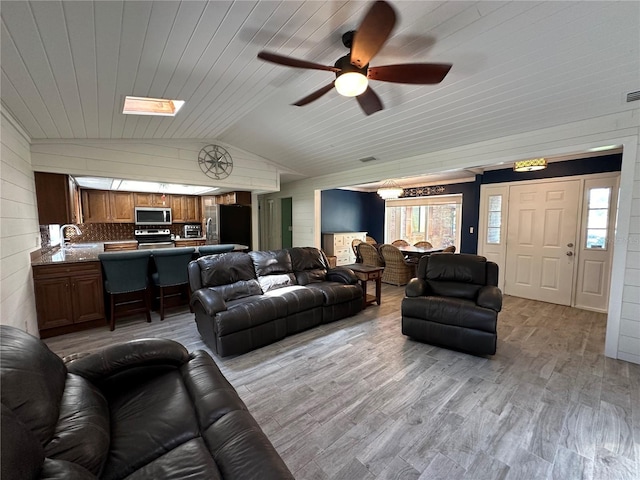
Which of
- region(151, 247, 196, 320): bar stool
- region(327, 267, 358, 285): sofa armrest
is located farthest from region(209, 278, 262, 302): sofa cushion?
region(327, 267, 358, 285): sofa armrest

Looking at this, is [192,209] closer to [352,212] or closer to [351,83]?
[352,212]

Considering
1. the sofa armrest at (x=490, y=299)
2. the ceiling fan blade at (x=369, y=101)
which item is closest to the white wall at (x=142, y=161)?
the ceiling fan blade at (x=369, y=101)

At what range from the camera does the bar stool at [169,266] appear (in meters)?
3.74

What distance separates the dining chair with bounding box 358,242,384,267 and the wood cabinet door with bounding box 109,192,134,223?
5.17m

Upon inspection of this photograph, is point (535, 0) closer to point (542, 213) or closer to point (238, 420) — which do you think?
point (238, 420)

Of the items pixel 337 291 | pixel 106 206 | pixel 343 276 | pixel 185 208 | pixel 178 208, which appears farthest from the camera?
pixel 185 208

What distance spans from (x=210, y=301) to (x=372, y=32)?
267 cm

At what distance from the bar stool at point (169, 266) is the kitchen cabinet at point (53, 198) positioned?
1265 millimetres

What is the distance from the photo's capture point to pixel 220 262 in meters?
3.37

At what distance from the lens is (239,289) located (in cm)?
332

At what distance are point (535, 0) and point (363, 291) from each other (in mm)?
3483

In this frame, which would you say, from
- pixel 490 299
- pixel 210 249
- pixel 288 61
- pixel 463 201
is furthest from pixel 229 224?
pixel 463 201

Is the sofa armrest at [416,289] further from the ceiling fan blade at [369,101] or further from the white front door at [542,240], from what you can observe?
the white front door at [542,240]

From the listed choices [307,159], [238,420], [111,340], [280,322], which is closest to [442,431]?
[238,420]
